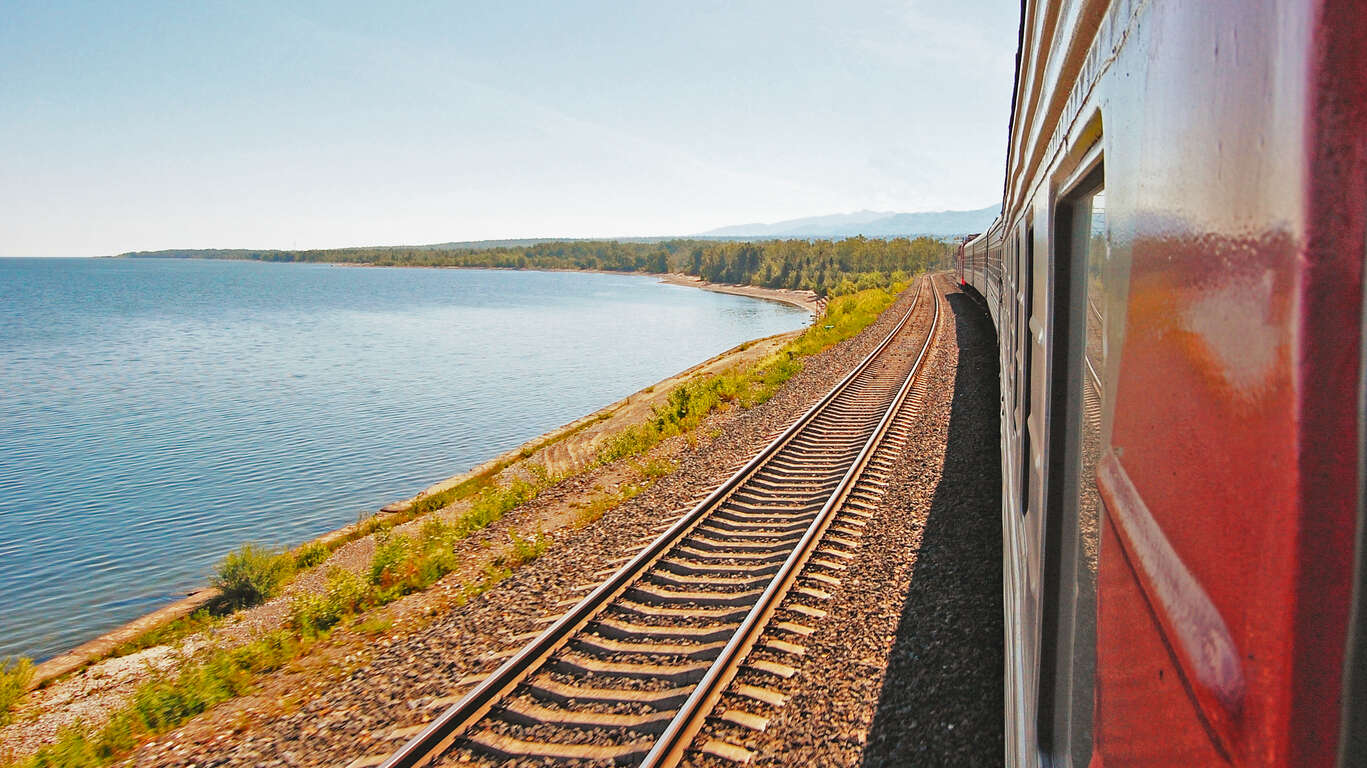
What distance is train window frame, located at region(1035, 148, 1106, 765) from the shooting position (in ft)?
5.71

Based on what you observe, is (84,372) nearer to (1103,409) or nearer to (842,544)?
(842,544)

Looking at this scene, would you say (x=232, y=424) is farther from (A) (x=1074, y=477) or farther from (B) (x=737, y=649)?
(A) (x=1074, y=477)

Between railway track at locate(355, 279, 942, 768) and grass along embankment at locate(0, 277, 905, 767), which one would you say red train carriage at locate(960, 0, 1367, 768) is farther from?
grass along embankment at locate(0, 277, 905, 767)

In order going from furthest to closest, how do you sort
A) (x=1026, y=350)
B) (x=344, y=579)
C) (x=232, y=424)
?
(x=232, y=424)
(x=344, y=579)
(x=1026, y=350)

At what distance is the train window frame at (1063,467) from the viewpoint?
1.74 metres

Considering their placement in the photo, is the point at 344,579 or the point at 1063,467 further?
the point at 344,579

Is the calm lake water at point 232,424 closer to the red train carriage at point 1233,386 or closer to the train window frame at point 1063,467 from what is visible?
the train window frame at point 1063,467

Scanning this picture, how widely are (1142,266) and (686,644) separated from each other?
5635 mm

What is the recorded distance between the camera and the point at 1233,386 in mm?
572

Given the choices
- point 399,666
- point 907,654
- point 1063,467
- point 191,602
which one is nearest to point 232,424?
point 191,602

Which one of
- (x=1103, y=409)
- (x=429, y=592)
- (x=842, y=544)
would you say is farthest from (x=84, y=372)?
(x=1103, y=409)

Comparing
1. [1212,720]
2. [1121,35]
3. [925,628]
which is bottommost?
[925,628]

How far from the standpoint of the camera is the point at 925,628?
5.89 m

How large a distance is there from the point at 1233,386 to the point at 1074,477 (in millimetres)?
1535
